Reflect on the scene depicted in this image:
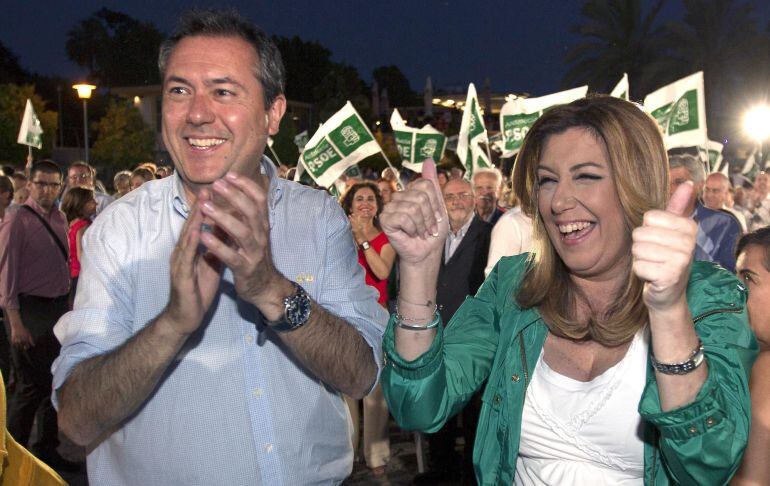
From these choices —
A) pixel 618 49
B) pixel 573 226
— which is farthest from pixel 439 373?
pixel 618 49

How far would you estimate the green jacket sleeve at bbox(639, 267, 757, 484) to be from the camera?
2.06m

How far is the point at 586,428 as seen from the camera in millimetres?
2471

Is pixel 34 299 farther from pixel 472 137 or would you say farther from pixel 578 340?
pixel 472 137

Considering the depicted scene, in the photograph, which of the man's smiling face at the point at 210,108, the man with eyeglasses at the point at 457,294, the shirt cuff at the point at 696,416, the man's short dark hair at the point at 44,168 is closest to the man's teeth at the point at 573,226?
the shirt cuff at the point at 696,416

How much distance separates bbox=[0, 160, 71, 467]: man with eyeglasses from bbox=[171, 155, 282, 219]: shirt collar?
4.61m

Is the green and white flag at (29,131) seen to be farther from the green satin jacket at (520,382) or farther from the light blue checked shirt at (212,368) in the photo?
the green satin jacket at (520,382)

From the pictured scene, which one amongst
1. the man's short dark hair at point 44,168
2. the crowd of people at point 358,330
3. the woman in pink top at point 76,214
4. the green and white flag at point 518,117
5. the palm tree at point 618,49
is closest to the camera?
the crowd of people at point 358,330

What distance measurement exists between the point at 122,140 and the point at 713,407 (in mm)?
45594

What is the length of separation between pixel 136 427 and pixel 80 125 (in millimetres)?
72561

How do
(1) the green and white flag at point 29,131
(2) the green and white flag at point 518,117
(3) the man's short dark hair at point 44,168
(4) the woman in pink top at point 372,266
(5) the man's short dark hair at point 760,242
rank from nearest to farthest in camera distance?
(5) the man's short dark hair at point 760,242 → (4) the woman in pink top at point 372,266 → (3) the man's short dark hair at point 44,168 → (2) the green and white flag at point 518,117 → (1) the green and white flag at point 29,131

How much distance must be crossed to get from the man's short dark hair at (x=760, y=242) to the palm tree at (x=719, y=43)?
40.6 m

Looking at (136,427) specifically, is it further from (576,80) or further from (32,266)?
(576,80)

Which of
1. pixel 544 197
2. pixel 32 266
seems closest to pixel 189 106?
pixel 544 197

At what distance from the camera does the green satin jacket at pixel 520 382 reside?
2.09 meters
